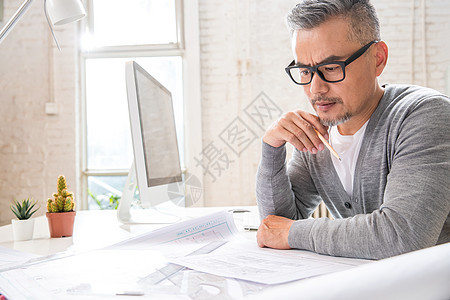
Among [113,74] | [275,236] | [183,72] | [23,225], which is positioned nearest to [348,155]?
[275,236]

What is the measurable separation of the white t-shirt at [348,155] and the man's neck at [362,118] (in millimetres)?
20

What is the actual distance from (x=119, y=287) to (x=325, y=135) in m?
0.71

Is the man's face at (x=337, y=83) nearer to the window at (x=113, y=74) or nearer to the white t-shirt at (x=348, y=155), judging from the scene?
the white t-shirt at (x=348, y=155)

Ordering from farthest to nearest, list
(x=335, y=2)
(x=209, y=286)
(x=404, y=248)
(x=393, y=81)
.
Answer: (x=393, y=81) → (x=335, y=2) → (x=404, y=248) → (x=209, y=286)

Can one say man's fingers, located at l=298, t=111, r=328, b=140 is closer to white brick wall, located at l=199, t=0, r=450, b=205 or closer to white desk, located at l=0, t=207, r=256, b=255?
white desk, located at l=0, t=207, r=256, b=255

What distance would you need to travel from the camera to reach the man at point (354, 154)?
801 mm

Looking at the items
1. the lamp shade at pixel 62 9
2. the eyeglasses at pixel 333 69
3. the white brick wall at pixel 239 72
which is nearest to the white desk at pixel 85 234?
the eyeglasses at pixel 333 69

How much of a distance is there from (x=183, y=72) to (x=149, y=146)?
280 centimetres

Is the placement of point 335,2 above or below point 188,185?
above

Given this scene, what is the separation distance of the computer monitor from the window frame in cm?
202

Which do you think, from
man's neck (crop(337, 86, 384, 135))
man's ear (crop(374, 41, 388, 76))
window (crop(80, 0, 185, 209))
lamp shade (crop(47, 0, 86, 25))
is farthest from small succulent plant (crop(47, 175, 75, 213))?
window (crop(80, 0, 185, 209))

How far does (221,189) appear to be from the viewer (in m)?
3.97

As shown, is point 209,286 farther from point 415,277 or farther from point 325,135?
point 325,135

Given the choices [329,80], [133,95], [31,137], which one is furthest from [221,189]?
[329,80]
